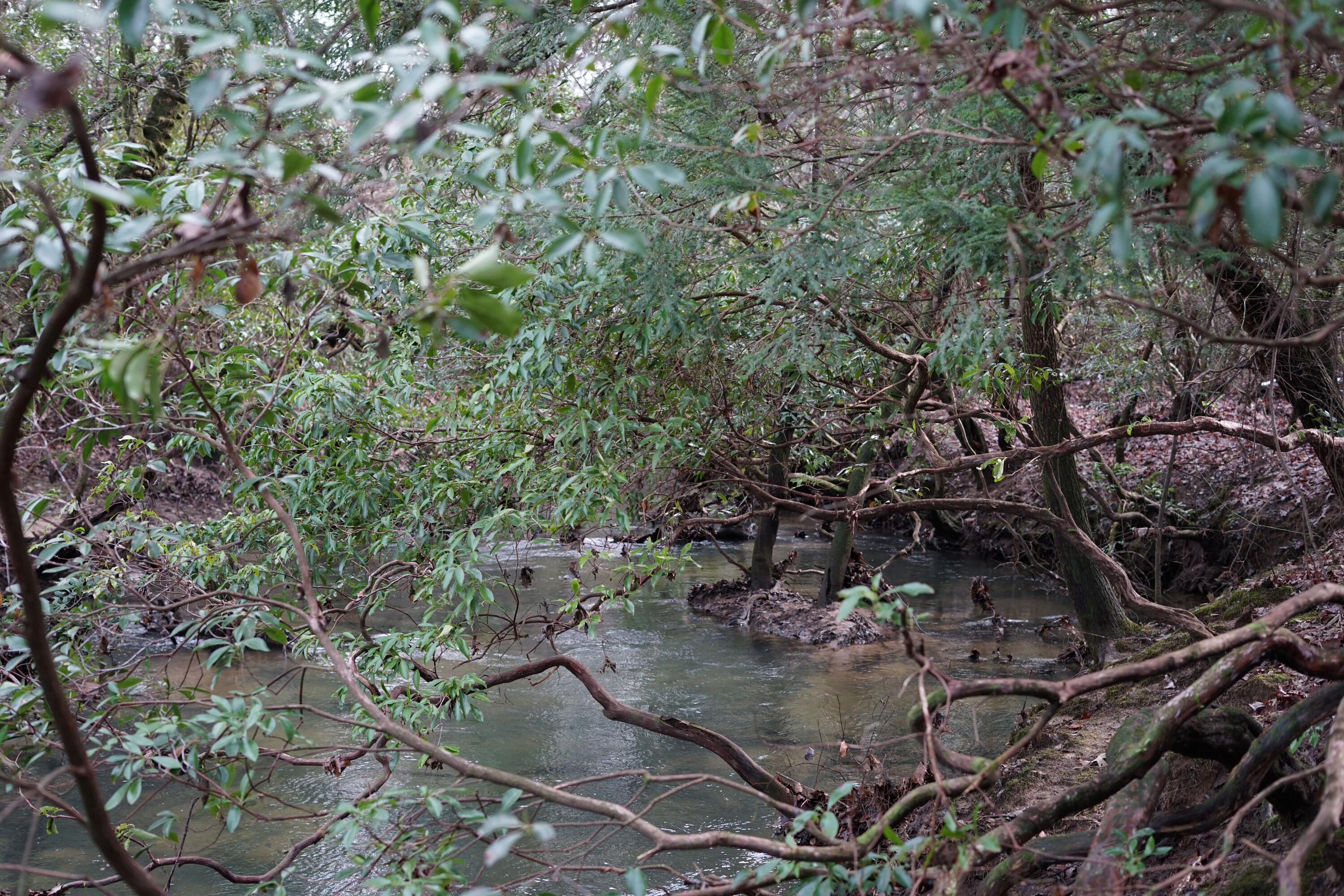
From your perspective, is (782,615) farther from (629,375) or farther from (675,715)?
(629,375)

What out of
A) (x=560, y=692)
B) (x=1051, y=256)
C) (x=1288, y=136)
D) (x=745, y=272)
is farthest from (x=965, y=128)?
(x=560, y=692)

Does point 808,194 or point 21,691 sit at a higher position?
point 808,194

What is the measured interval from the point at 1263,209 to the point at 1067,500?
6.52m

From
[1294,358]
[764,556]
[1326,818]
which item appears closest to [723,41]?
[1326,818]

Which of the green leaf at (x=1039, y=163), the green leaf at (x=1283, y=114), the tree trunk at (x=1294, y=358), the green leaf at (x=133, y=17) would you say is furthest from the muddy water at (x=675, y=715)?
the green leaf at (x=1283, y=114)

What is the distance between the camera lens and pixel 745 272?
4.41 meters

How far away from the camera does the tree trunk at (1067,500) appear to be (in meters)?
6.79

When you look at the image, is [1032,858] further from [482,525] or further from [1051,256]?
[482,525]

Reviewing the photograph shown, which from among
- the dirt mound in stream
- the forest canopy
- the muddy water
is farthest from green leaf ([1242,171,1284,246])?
the dirt mound in stream

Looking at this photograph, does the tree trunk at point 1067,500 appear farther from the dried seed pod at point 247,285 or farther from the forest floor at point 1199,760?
the dried seed pod at point 247,285

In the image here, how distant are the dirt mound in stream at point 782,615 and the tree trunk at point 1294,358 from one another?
4.68 m

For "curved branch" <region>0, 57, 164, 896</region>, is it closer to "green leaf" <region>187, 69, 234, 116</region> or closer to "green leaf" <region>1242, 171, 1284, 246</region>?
"green leaf" <region>187, 69, 234, 116</region>

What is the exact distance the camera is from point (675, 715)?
842 centimetres

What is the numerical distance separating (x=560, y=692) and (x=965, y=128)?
697 cm
